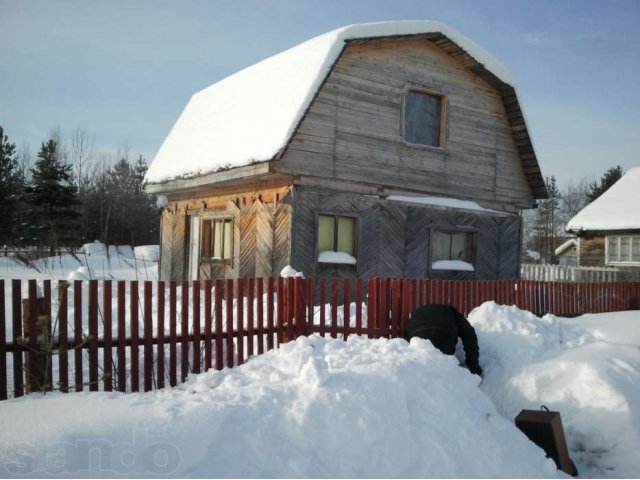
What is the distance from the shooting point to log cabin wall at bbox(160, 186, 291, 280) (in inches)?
470

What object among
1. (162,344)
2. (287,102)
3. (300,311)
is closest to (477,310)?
(300,311)

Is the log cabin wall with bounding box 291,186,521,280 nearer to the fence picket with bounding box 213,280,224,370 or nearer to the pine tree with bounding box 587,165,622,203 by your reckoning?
the fence picket with bounding box 213,280,224,370

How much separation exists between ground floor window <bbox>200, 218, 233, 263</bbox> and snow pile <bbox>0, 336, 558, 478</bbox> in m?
8.97

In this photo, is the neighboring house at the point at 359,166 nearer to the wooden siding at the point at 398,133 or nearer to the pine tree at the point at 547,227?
the wooden siding at the point at 398,133

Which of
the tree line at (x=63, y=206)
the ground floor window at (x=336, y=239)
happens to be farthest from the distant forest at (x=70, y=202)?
the ground floor window at (x=336, y=239)

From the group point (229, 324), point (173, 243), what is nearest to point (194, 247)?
point (173, 243)

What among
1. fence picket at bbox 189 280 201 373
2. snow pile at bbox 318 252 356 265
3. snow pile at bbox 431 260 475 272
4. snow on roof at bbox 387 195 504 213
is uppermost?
snow on roof at bbox 387 195 504 213

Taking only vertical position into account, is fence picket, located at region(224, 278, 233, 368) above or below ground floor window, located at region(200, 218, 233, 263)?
below

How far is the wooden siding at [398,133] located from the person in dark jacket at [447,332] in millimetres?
5778

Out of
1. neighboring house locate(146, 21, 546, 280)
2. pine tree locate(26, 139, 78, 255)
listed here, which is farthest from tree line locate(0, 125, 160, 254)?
neighboring house locate(146, 21, 546, 280)

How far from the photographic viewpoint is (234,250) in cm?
1339

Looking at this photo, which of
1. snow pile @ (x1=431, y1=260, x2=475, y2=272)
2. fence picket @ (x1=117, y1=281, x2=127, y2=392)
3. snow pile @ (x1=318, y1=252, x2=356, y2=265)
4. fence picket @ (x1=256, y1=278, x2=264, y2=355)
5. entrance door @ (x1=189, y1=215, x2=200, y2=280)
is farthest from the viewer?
entrance door @ (x1=189, y1=215, x2=200, y2=280)

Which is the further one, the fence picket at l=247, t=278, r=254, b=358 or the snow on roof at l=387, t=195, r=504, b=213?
the snow on roof at l=387, t=195, r=504, b=213

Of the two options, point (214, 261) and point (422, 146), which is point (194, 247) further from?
point (422, 146)
